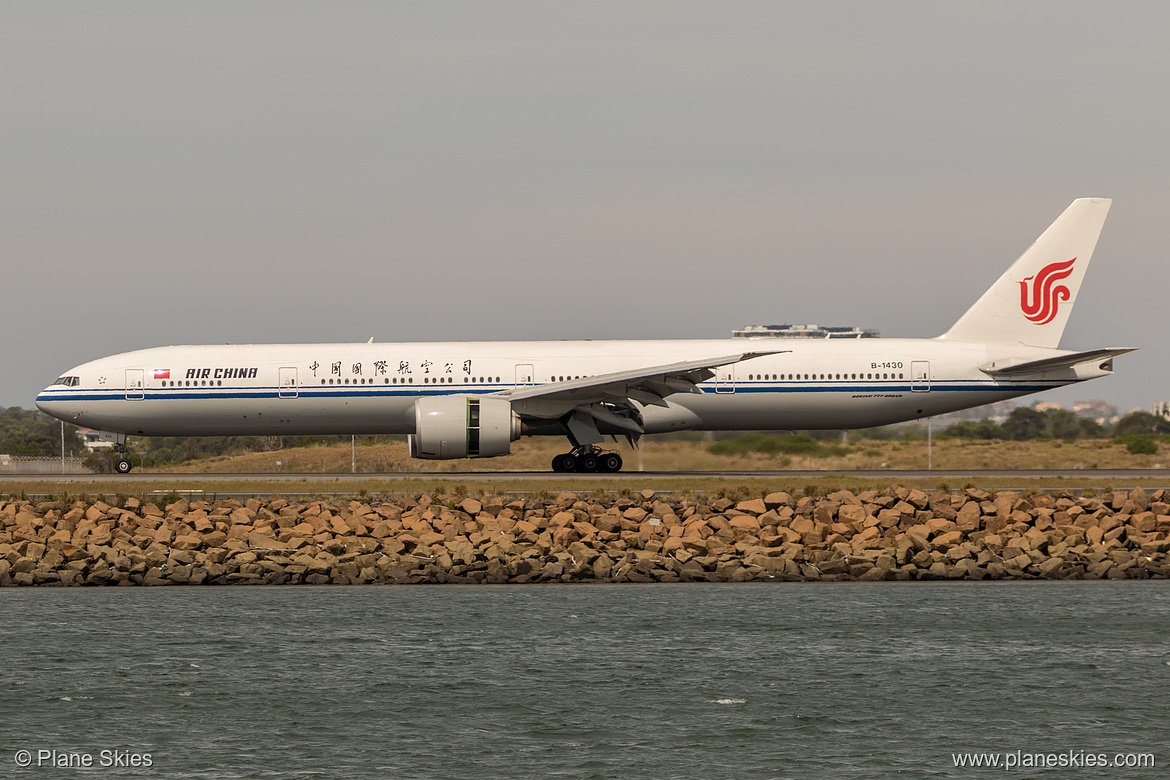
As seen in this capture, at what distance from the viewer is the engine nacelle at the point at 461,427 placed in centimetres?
3105

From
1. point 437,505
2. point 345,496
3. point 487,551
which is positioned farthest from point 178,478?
point 487,551

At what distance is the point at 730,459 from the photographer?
35.4m

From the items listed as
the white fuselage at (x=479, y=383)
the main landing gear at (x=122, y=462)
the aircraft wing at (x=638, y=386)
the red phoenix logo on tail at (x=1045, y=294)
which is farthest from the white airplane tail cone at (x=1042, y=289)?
the main landing gear at (x=122, y=462)

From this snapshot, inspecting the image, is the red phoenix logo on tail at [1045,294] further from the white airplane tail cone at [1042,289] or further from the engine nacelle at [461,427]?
the engine nacelle at [461,427]

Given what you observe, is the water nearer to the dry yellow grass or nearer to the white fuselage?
the white fuselage

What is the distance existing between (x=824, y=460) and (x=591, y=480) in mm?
9015

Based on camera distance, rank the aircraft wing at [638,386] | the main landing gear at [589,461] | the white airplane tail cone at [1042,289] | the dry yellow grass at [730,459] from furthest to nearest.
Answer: the white airplane tail cone at [1042,289] < the dry yellow grass at [730,459] < the main landing gear at [589,461] < the aircraft wing at [638,386]

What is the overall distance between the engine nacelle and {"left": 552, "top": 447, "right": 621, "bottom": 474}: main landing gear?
283 centimetres

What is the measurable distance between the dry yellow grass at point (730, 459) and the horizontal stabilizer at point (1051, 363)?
505 centimetres

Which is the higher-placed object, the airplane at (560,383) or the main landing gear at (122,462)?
the airplane at (560,383)

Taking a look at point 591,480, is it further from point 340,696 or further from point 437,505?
point 340,696

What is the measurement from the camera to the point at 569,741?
13.6m

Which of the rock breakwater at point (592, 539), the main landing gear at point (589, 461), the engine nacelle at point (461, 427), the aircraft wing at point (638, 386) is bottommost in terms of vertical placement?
the rock breakwater at point (592, 539)

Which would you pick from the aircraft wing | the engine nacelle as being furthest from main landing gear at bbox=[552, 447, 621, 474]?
the engine nacelle
